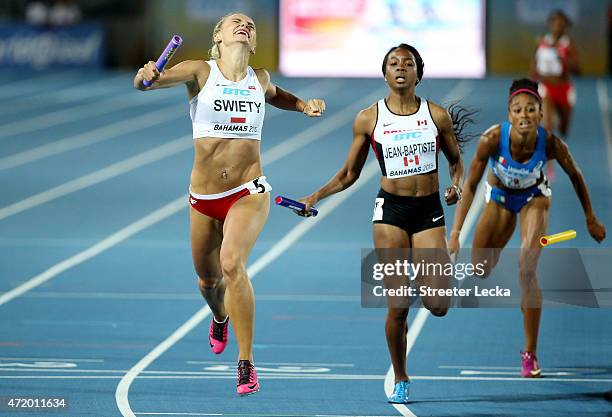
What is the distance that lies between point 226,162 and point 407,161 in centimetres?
108

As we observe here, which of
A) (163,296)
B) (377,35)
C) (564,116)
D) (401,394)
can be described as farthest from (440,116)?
(377,35)

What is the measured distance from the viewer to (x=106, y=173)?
20875mm

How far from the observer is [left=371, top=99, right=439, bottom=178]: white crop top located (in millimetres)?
8656

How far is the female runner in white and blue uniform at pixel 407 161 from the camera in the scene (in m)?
8.66

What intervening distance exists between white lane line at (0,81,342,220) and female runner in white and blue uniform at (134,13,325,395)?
896 cm

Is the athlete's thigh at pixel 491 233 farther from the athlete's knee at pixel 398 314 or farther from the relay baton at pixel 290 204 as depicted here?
the relay baton at pixel 290 204

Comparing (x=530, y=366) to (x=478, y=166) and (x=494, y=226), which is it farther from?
(x=478, y=166)

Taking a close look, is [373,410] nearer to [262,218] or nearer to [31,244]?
[262,218]

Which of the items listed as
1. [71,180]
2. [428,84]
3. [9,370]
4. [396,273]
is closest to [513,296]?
[396,273]

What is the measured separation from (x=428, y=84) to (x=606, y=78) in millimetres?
5668

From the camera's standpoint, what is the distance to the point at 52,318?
469 inches

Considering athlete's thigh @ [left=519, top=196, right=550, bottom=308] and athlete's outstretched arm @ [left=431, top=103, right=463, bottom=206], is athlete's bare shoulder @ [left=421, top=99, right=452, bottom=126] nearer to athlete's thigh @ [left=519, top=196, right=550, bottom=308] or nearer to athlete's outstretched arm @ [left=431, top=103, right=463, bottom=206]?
athlete's outstretched arm @ [left=431, top=103, right=463, bottom=206]

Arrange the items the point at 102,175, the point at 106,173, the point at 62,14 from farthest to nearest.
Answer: the point at 62,14, the point at 106,173, the point at 102,175

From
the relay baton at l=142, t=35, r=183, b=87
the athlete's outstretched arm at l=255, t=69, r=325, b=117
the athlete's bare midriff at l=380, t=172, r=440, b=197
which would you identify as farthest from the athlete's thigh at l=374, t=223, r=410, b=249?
the relay baton at l=142, t=35, r=183, b=87
